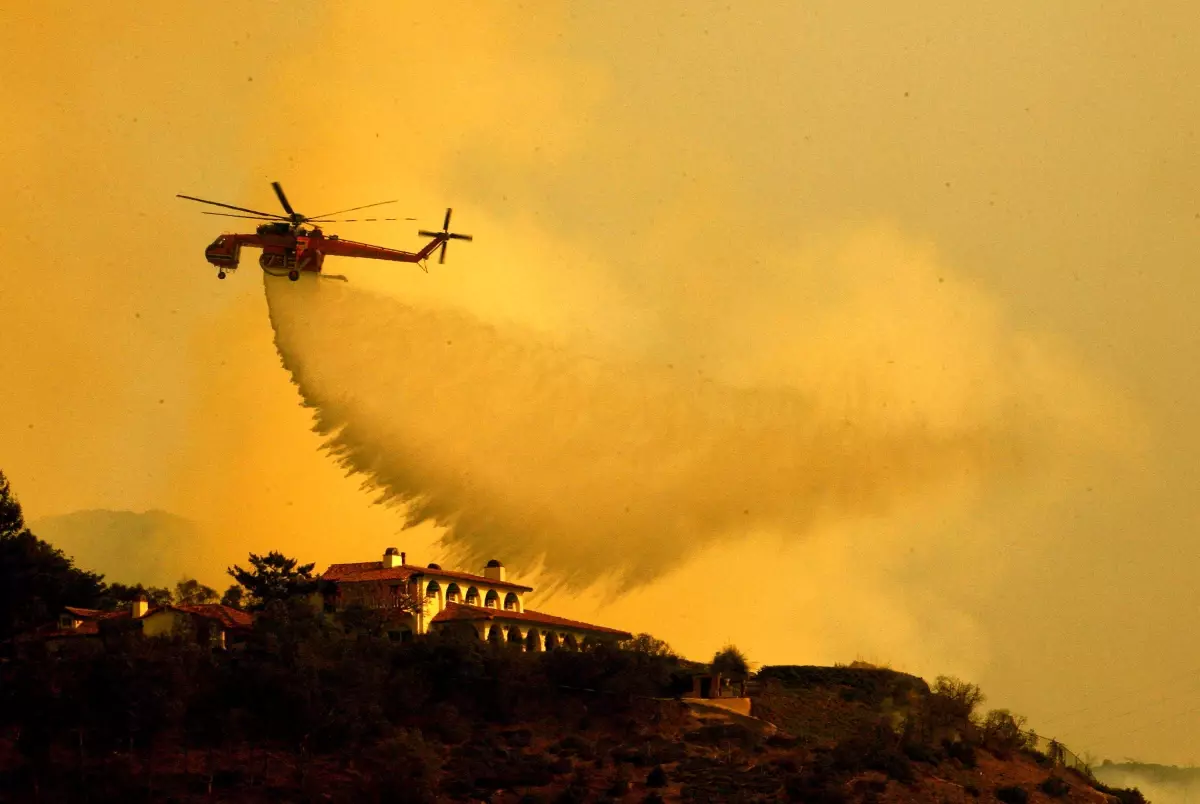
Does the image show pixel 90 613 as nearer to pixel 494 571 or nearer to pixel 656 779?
pixel 494 571

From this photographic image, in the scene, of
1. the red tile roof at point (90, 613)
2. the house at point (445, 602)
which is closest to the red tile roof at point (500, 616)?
the house at point (445, 602)

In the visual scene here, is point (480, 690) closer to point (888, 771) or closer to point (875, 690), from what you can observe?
point (888, 771)

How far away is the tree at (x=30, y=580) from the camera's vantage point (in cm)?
9575

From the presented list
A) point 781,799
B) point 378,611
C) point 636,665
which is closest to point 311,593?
point 378,611

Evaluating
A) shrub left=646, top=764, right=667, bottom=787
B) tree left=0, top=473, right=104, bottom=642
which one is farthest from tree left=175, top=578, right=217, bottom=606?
shrub left=646, top=764, right=667, bottom=787

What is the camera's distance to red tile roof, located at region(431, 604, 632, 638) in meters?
98.1

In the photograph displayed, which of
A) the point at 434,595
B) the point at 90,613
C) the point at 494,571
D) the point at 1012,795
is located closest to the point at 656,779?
the point at 1012,795

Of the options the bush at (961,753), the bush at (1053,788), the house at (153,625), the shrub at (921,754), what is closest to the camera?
the shrub at (921,754)

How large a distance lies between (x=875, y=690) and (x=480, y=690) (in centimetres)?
2697

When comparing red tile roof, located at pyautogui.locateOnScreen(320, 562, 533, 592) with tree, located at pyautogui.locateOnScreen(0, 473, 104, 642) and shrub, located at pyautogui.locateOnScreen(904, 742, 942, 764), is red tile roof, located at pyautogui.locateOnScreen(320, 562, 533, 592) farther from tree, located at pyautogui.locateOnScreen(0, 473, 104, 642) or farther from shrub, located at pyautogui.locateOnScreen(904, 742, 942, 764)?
shrub, located at pyautogui.locateOnScreen(904, 742, 942, 764)

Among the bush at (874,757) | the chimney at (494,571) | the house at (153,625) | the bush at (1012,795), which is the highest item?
the chimney at (494,571)

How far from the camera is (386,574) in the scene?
100 m

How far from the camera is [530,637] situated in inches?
3962

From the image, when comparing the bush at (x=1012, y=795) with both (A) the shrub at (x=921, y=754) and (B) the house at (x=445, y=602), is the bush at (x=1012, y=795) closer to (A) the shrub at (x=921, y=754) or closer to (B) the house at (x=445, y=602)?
(A) the shrub at (x=921, y=754)
